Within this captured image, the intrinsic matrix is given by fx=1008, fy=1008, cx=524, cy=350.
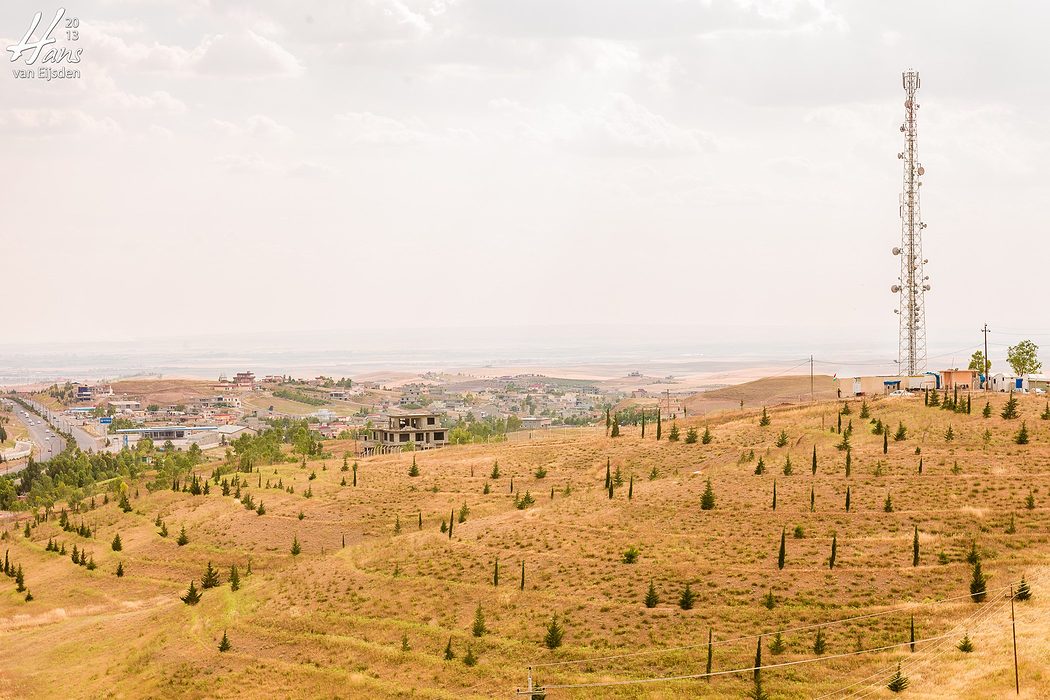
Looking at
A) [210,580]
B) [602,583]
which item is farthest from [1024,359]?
[210,580]

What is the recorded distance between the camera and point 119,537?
281ft

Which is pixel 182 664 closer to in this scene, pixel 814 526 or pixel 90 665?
pixel 90 665

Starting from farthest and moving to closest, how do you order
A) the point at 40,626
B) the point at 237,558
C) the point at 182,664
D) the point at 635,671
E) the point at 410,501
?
1. the point at 410,501
2. the point at 237,558
3. the point at 40,626
4. the point at 182,664
5. the point at 635,671

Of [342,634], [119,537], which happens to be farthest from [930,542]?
[119,537]

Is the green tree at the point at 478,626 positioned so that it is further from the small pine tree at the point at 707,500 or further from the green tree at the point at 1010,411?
the green tree at the point at 1010,411

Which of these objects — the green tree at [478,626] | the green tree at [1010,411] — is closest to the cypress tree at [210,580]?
the green tree at [478,626]

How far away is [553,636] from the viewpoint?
169ft

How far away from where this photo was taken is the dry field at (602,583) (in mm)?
47844

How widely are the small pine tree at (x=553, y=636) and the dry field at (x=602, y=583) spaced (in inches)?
22.9

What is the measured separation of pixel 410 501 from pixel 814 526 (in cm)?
3652

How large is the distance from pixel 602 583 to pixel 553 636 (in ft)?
23.7

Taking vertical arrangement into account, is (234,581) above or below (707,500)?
below

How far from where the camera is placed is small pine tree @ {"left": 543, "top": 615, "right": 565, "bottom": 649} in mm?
51475

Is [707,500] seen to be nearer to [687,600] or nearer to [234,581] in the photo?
[687,600]
